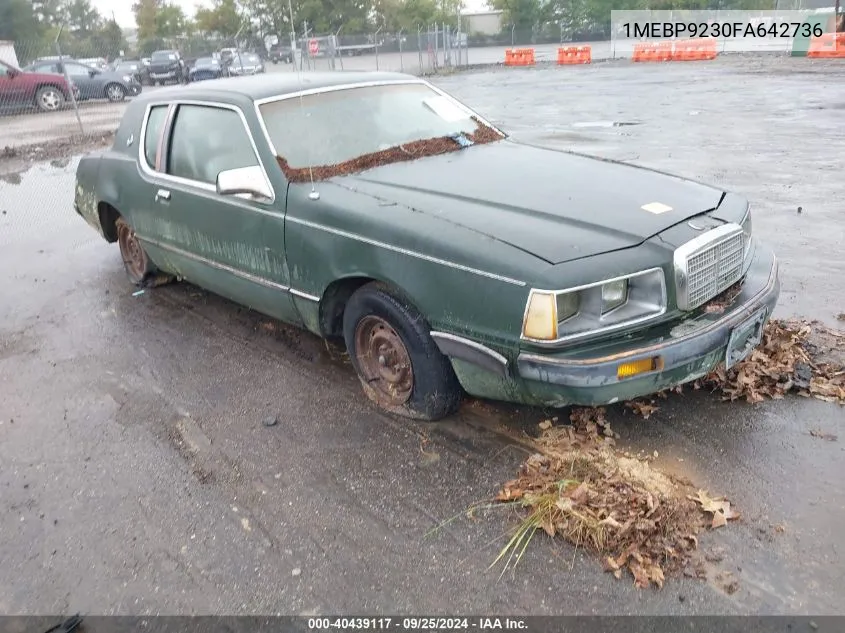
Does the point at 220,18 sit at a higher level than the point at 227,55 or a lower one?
higher

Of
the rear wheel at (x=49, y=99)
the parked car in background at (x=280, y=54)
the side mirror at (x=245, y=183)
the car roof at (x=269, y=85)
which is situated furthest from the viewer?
the parked car in background at (x=280, y=54)

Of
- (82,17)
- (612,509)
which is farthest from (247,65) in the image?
(82,17)

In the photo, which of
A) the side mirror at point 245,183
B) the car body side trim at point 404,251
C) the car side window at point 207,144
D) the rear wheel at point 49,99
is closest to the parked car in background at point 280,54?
the rear wheel at point 49,99

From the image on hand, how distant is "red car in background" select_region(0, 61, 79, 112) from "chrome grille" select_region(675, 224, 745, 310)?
66.8 ft

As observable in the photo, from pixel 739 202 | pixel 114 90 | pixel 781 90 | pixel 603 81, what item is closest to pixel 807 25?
pixel 603 81

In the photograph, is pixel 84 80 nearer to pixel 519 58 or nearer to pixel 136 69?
pixel 136 69

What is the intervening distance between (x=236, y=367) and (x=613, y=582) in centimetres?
272

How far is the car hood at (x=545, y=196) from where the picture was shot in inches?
114

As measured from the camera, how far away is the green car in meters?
2.79

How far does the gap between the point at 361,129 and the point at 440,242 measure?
57.4 inches

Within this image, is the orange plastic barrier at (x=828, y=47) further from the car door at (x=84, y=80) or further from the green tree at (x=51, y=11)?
the green tree at (x=51, y=11)

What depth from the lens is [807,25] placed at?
1153 inches

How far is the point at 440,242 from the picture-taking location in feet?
9.73

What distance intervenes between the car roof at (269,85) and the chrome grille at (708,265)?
2481 mm
